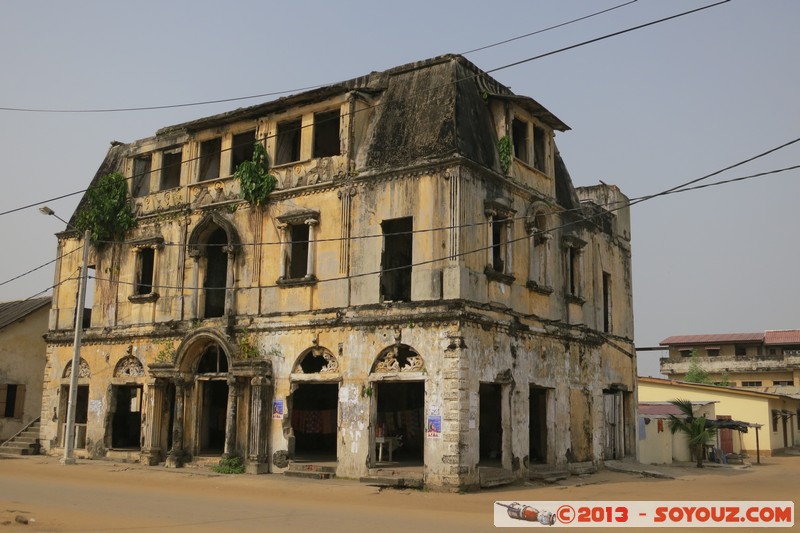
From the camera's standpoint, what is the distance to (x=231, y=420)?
23141mm

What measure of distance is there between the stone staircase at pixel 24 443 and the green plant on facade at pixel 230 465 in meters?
9.78

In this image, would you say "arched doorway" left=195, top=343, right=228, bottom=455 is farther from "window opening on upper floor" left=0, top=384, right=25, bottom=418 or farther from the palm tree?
the palm tree

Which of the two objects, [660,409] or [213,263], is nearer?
[213,263]

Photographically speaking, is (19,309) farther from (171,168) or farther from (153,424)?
(153,424)

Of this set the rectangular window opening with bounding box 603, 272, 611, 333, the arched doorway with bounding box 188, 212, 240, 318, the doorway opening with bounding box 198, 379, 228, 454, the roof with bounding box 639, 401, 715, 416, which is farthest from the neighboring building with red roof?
the arched doorway with bounding box 188, 212, 240, 318

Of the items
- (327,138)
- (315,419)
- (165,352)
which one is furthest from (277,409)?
(327,138)

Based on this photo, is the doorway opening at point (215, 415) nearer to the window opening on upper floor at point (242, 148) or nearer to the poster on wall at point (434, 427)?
the window opening on upper floor at point (242, 148)

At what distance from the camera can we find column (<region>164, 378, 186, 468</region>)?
24109 millimetres

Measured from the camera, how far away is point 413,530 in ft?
41.7

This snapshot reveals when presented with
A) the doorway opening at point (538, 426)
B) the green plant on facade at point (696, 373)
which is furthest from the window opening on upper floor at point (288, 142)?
the green plant on facade at point (696, 373)

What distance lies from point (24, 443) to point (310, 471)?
45.1 feet

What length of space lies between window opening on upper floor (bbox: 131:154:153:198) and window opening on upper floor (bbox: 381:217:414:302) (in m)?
10.6

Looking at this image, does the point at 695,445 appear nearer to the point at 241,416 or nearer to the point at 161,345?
the point at 241,416

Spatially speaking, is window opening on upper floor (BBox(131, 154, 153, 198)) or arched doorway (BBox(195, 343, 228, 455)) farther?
window opening on upper floor (BBox(131, 154, 153, 198))
